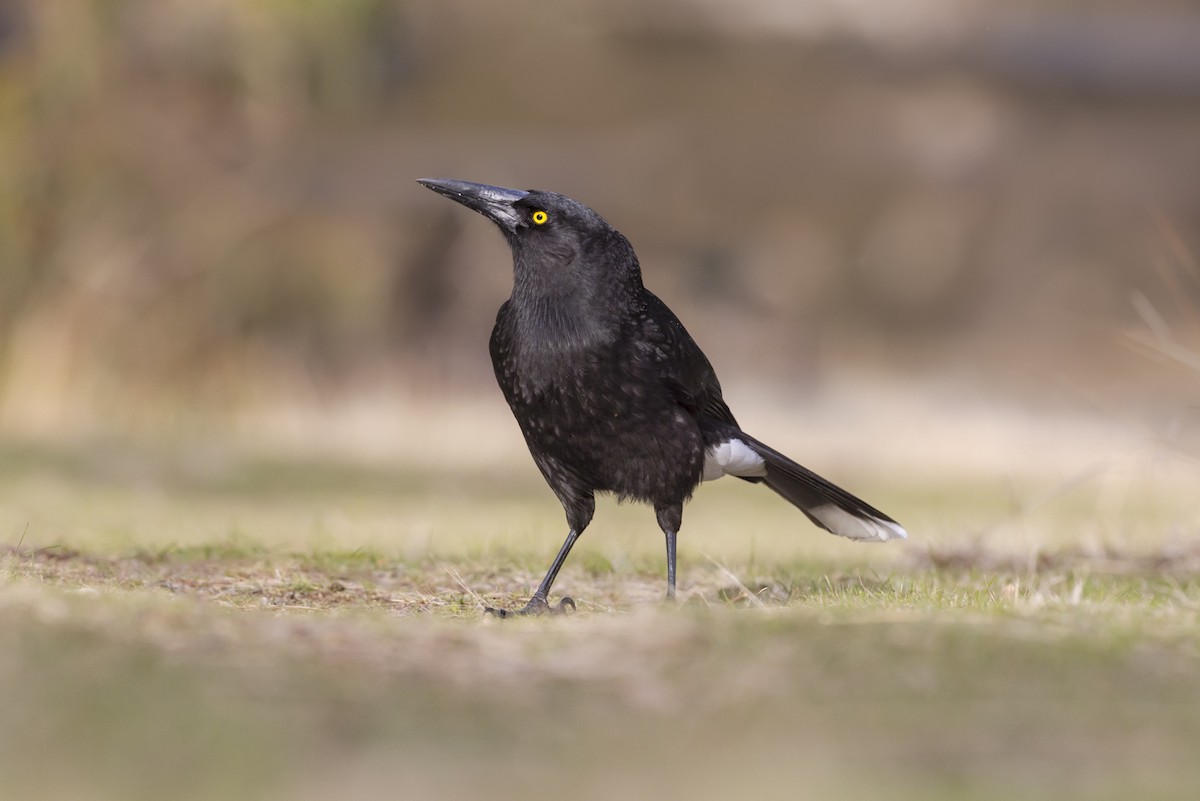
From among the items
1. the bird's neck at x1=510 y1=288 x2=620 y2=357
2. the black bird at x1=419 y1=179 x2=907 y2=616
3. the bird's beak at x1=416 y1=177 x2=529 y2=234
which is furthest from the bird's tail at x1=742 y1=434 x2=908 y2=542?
the bird's beak at x1=416 y1=177 x2=529 y2=234

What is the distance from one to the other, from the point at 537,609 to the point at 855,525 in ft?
5.31

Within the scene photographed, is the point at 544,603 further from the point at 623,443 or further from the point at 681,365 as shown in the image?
the point at 681,365

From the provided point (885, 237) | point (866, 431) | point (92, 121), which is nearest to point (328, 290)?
point (92, 121)

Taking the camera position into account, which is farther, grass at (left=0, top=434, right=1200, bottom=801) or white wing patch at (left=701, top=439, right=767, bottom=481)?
white wing patch at (left=701, top=439, right=767, bottom=481)

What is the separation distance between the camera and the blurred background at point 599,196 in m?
12.6

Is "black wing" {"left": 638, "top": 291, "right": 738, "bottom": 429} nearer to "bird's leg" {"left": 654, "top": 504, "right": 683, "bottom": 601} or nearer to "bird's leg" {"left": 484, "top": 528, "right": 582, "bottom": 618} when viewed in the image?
"bird's leg" {"left": 654, "top": 504, "right": 683, "bottom": 601}

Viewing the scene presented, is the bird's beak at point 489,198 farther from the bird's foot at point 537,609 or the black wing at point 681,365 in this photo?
the bird's foot at point 537,609

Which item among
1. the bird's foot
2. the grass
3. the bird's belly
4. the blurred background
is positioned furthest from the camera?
the blurred background

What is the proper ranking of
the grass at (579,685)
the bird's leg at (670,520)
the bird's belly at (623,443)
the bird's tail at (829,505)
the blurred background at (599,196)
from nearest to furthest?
the grass at (579,685)
the bird's belly at (623,443)
the bird's leg at (670,520)
the bird's tail at (829,505)
the blurred background at (599,196)

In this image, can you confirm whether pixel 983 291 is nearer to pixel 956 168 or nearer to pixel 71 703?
pixel 956 168

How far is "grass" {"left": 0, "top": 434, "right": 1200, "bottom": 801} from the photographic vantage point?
2717 millimetres

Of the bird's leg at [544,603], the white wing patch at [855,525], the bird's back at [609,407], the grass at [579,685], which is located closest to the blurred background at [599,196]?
the white wing patch at [855,525]

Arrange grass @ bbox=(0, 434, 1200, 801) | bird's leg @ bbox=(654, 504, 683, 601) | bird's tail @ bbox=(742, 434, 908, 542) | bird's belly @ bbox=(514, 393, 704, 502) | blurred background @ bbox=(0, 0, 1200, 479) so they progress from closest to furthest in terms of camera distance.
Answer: grass @ bbox=(0, 434, 1200, 801) < bird's belly @ bbox=(514, 393, 704, 502) < bird's leg @ bbox=(654, 504, 683, 601) < bird's tail @ bbox=(742, 434, 908, 542) < blurred background @ bbox=(0, 0, 1200, 479)

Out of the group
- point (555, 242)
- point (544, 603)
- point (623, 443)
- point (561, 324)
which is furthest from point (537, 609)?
point (555, 242)
